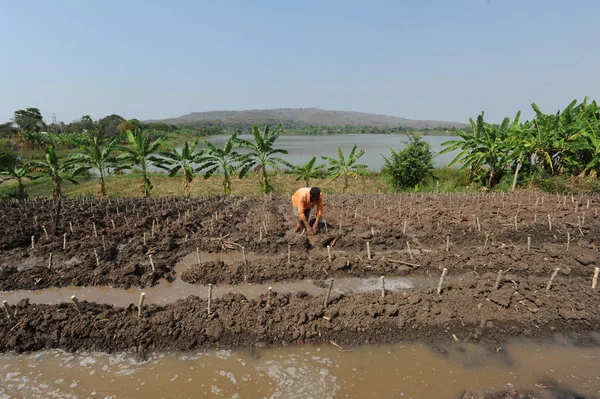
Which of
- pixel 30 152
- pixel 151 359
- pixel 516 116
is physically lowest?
pixel 151 359

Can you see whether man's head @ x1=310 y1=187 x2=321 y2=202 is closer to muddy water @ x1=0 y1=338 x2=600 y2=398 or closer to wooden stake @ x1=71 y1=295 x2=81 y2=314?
muddy water @ x1=0 y1=338 x2=600 y2=398

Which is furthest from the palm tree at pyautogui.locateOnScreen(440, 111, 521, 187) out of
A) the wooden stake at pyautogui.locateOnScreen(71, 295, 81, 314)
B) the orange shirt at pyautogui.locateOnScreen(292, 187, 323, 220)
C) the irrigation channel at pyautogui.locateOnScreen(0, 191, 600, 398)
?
the wooden stake at pyautogui.locateOnScreen(71, 295, 81, 314)

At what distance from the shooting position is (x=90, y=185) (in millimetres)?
20188

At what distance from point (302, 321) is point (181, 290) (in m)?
2.86

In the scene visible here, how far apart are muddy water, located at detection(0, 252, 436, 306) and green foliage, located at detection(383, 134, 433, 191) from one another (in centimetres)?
1194

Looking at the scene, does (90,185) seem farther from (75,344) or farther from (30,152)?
(75,344)

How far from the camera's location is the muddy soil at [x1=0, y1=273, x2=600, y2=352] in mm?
4926

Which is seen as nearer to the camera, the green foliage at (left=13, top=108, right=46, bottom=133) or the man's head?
the man's head

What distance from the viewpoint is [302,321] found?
512 cm

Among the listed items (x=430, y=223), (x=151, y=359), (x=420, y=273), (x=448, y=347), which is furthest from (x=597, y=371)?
(x=151, y=359)

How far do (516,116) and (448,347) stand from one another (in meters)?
16.5

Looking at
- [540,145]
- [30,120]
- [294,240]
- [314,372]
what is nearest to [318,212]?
[294,240]

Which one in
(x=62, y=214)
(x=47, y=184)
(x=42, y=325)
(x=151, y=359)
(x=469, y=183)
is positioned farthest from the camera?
(x=47, y=184)

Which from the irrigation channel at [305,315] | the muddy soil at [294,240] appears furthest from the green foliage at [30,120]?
the irrigation channel at [305,315]
